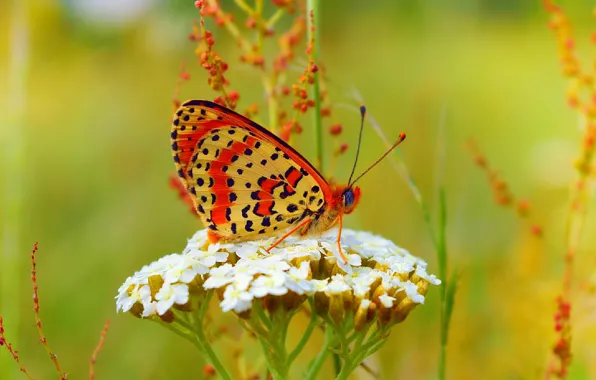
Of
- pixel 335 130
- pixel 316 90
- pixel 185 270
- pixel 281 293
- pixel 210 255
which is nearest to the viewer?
pixel 281 293

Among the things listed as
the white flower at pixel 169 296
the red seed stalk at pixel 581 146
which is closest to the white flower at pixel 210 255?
the white flower at pixel 169 296

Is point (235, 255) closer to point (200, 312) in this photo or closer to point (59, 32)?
point (200, 312)

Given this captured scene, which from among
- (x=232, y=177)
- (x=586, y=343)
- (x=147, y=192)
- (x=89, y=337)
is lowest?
(x=586, y=343)

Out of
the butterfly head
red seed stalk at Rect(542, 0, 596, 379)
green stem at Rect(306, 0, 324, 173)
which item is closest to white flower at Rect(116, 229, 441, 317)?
the butterfly head

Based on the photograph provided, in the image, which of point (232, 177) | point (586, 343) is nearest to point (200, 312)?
point (232, 177)

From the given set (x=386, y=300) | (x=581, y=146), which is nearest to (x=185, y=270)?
(x=386, y=300)

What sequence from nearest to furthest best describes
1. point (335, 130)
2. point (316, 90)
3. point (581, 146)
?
1. point (316, 90)
2. point (335, 130)
3. point (581, 146)

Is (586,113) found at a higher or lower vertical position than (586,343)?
higher

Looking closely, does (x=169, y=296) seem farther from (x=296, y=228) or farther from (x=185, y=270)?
(x=296, y=228)
